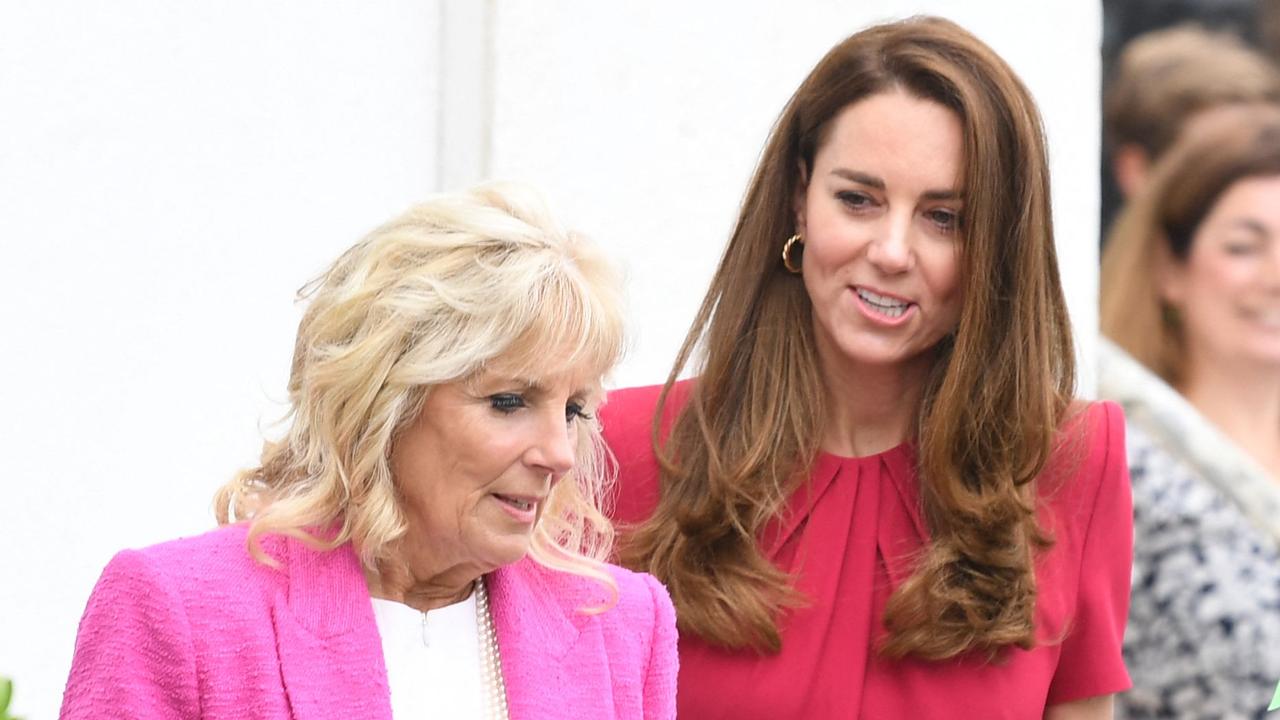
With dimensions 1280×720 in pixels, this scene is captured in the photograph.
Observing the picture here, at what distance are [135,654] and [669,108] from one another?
8.05 feet

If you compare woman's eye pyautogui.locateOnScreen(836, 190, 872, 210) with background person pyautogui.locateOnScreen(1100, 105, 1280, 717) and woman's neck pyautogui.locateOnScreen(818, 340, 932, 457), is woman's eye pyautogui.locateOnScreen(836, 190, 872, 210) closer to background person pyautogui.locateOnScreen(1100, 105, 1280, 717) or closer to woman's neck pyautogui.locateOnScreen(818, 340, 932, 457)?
woman's neck pyautogui.locateOnScreen(818, 340, 932, 457)

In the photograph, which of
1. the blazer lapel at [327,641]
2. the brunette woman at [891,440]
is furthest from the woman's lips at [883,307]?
the blazer lapel at [327,641]

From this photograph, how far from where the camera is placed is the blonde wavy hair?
2.18 m

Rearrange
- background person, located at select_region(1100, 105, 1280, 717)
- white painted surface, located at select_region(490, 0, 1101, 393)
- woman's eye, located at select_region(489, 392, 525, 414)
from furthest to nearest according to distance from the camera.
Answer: white painted surface, located at select_region(490, 0, 1101, 393), background person, located at select_region(1100, 105, 1280, 717), woman's eye, located at select_region(489, 392, 525, 414)

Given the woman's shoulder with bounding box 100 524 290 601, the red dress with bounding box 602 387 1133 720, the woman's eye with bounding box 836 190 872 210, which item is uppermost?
the woman's eye with bounding box 836 190 872 210

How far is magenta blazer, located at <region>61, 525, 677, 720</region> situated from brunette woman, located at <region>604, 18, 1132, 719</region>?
533 millimetres

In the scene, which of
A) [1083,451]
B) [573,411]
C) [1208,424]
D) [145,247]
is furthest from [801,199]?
[1208,424]

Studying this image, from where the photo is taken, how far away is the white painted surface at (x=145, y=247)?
3025 mm

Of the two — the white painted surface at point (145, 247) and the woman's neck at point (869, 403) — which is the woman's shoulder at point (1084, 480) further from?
the white painted surface at point (145, 247)

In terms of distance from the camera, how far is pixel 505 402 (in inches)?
87.3

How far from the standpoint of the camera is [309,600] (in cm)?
221

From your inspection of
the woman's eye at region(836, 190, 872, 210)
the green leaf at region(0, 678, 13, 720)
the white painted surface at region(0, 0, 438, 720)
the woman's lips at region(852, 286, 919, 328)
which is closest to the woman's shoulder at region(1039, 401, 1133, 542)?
the woman's lips at region(852, 286, 919, 328)

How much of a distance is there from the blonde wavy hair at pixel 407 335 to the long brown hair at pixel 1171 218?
2009 millimetres

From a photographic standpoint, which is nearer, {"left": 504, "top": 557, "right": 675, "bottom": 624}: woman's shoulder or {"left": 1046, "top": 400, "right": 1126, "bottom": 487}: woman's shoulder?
{"left": 504, "top": 557, "right": 675, "bottom": 624}: woman's shoulder
